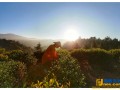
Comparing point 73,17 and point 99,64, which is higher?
point 73,17

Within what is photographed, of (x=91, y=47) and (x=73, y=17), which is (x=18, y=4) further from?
(x=91, y=47)

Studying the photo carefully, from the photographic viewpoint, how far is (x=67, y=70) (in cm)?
712

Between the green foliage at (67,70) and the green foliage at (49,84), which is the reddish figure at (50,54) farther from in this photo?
the green foliage at (49,84)

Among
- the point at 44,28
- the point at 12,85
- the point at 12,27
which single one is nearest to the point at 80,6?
the point at 44,28

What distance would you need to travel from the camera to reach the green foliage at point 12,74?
6965 mm

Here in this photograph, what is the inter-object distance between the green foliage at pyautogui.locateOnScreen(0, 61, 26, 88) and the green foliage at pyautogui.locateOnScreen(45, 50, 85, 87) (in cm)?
50

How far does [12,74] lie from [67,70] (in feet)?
3.20

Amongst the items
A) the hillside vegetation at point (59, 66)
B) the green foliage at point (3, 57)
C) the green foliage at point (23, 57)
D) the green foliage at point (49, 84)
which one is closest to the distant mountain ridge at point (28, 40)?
the hillside vegetation at point (59, 66)

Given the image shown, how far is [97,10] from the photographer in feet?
23.3

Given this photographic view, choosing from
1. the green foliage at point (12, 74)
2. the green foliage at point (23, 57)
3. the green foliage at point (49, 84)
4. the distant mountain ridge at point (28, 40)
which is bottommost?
the green foliage at point (49, 84)

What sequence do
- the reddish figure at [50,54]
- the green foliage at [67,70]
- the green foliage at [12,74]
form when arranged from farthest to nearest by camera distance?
the reddish figure at [50,54] < the green foliage at [67,70] < the green foliage at [12,74]

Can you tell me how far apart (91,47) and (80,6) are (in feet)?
2.53

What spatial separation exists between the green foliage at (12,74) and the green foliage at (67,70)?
1.64 ft

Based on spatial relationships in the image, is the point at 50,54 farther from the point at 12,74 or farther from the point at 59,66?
the point at 12,74
